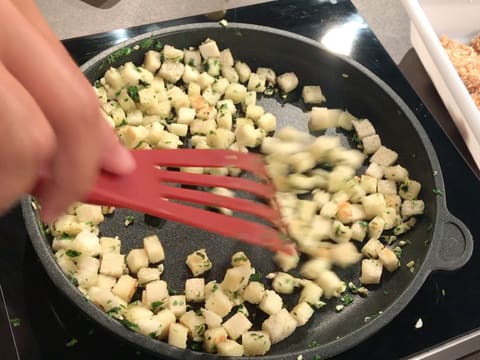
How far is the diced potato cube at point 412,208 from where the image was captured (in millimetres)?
1106

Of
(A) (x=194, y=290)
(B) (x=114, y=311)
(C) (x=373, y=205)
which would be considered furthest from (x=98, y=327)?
(C) (x=373, y=205)

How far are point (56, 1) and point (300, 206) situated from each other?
736 mm

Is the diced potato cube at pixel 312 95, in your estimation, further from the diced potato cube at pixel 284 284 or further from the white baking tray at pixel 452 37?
the diced potato cube at pixel 284 284

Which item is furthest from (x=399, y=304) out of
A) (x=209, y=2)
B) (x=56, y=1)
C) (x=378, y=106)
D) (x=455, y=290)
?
(x=56, y=1)

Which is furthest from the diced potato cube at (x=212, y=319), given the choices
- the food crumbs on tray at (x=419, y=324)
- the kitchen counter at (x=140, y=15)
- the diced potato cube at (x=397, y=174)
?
the kitchen counter at (x=140, y=15)

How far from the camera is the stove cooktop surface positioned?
949 millimetres

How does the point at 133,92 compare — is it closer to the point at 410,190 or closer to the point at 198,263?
the point at 198,263

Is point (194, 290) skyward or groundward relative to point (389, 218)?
skyward

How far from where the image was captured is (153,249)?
1012 millimetres

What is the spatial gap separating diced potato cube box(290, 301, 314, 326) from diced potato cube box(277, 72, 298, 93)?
0.44 m

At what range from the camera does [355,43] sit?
134 cm

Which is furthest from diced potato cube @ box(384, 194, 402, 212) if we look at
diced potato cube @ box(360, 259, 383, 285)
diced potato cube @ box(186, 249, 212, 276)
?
diced potato cube @ box(186, 249, 212, 276)

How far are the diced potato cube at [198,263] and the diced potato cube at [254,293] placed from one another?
0.07 meters

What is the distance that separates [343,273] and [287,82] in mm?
391
